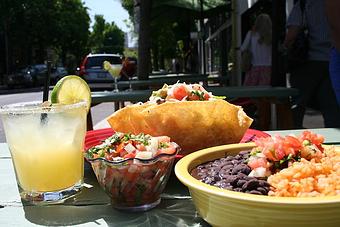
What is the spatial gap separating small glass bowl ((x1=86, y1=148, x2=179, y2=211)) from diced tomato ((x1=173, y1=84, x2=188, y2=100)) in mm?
364

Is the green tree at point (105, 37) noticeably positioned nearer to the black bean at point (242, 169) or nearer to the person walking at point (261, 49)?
the person walking at point (261, 49)

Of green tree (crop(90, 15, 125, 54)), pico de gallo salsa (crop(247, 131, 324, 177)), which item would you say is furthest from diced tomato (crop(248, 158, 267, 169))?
green tree (crop(90, 15, 125, 54))

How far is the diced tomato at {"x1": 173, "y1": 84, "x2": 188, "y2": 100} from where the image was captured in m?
1.45

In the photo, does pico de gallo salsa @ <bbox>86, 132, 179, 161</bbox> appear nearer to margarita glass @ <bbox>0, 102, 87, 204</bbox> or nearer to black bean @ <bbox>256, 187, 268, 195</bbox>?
margarita glass @ <bbox>0, 102, 87, 204</bbox>

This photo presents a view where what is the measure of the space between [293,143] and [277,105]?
3767 millimetres

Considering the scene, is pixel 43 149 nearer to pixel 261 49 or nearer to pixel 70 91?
pixel 70 91

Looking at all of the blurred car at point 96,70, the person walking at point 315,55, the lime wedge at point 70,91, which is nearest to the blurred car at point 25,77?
the blurred car at point 96,70

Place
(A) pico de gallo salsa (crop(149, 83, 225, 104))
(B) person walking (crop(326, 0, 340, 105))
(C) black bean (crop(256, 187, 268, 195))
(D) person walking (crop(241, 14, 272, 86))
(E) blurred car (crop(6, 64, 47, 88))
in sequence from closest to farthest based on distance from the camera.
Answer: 1. (C) black bean (crop(256, 187, 268, 195))
2. (A) pico de gallo salsa (crop(149, 83, 225, 104))
3. (B) person walking (crop(326, 0, 340, 105))
4. (D) person walking (crop(241, 14, 272, 86))
5. (E) blurred car (crop(6, 64, 47, 88))

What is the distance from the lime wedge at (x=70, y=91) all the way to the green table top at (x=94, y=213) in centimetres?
28

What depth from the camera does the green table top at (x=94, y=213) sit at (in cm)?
103

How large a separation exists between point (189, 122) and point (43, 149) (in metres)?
0.44

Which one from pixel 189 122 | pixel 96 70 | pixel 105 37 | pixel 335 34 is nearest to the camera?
pixel 189 122

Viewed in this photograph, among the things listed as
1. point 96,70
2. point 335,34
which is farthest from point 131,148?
point 96,70

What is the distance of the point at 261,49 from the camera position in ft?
21.7
